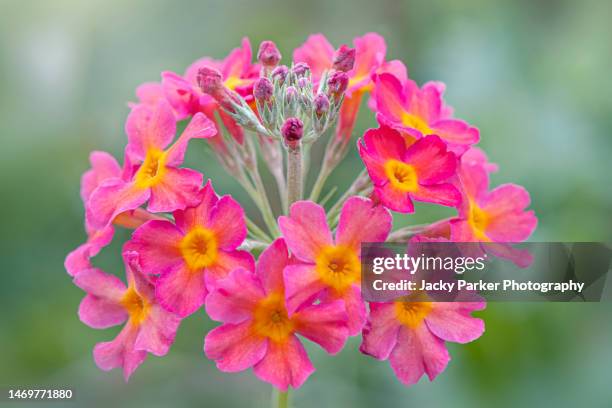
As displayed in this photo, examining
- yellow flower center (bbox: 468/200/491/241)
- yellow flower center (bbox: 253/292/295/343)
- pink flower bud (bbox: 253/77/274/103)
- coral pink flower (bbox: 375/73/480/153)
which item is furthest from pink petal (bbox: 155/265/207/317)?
yellow flower center (bbox: 468/200/491/241)

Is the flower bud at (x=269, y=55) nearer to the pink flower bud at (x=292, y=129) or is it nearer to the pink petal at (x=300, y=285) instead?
the pink flower bud at (x=292, y=129)

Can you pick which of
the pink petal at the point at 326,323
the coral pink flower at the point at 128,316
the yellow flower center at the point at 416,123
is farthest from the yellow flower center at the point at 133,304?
the yellow flower center at the point at 416,123

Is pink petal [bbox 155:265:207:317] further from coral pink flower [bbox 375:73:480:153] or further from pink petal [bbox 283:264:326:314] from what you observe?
coral pink flower [bbox 375:73:480:153]

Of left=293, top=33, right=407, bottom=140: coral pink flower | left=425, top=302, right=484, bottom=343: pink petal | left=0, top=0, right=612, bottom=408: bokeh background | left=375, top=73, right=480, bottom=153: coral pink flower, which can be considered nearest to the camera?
left=425, top=302, right=484, bottom=343: pink petal

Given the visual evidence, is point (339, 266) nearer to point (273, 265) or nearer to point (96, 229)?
point (273, 265)

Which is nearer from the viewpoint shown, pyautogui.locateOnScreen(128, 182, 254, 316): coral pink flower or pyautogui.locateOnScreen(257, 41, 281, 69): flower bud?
pyautogui.locateOnScreen(128, 182, 254, 316): coral pink flower

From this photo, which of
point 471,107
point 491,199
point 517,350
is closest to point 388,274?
point 491,199

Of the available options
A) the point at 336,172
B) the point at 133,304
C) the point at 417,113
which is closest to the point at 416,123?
the point at 417,113
